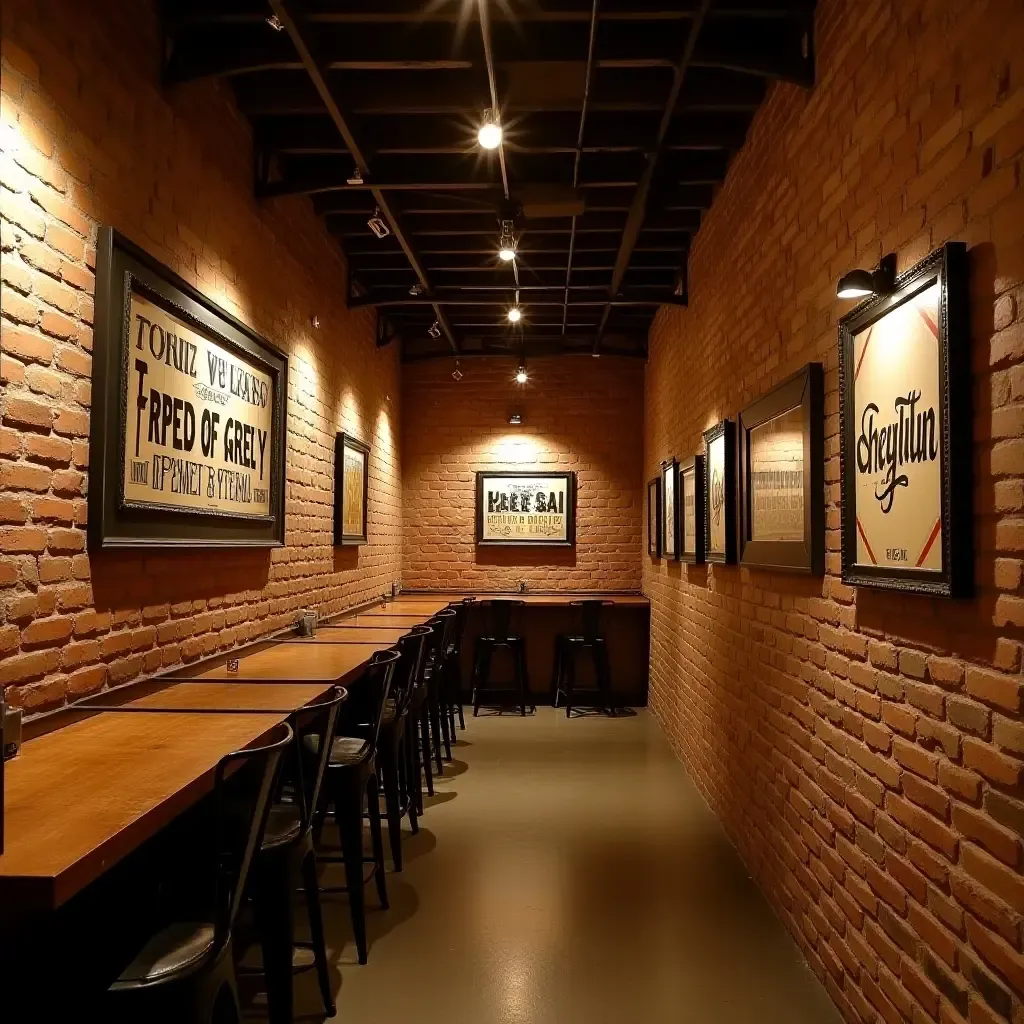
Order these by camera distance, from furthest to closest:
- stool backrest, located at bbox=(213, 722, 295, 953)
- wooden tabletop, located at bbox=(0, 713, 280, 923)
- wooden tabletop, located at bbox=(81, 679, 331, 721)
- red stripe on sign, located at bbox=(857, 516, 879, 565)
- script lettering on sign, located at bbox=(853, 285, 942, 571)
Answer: wooden tabletop, located at bbox=(81, 679, 331, 721) < red stripe on sign, located at bbox=(857, 516, 879, 565) < script lettering on sign, located at bbox=(853, 285, 942, 571) < stool backrest, located at bbox=(213, 722, 295, 953) < wooden tabletop, located at bbox=(0, 713, 280, 923)

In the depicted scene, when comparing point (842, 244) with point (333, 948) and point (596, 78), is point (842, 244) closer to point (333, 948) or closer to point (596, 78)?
point (596, 78)

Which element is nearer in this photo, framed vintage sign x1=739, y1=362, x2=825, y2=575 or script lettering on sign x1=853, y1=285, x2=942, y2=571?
script lettering on sign x1=853, y1=285, x2=942, y2=571

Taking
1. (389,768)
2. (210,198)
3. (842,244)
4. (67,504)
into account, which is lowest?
(389,768)

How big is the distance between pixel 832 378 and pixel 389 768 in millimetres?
2362

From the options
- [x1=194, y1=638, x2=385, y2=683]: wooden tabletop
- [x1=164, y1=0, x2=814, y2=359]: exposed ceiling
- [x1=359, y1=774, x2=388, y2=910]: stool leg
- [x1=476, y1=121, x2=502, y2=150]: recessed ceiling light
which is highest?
[x1=164, y1=0, x2=814, y2=359]: exposed ceiling

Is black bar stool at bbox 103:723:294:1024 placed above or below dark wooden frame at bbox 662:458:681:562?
below

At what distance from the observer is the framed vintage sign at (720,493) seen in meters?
4.01

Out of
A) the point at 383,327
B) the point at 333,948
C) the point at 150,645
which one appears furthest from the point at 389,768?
the point at 383,327

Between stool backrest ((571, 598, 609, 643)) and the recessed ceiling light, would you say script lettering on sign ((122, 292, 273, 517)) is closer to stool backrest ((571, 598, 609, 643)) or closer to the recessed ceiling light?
the recessed ceiling light

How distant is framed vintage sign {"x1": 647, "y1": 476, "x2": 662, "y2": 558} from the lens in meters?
6.62

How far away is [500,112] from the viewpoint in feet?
11.7

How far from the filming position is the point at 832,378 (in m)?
2.70

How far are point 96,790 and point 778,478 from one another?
8.42ft

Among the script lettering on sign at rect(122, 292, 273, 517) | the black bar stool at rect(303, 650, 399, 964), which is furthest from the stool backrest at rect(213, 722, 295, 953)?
the script lettering on sign at rect(122, 292, 273, 517)
